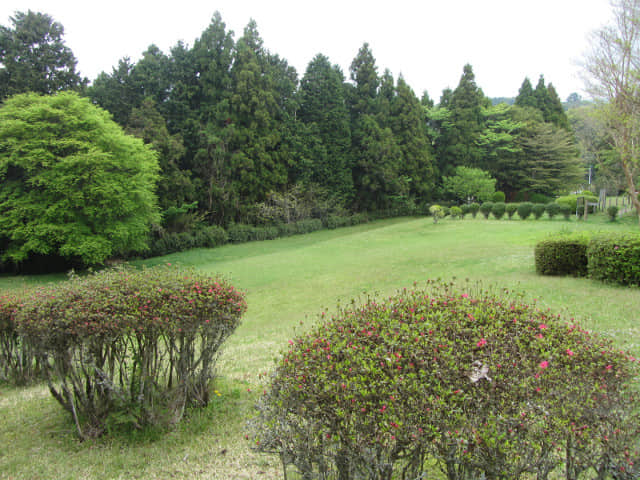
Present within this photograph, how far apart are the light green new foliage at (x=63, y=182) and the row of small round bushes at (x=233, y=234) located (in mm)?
4895

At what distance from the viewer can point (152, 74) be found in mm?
29016

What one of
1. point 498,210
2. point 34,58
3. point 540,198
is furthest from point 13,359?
point 540,198

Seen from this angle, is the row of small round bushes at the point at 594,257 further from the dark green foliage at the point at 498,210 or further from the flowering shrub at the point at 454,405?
the dark green foliage at the point at 498,210

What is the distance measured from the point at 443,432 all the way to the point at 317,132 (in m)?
30.9

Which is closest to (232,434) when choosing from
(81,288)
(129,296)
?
(129,296)

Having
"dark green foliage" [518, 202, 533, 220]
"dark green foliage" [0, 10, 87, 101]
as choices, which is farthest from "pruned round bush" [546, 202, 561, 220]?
"dark green foliage" [0, 10, 87, 101]

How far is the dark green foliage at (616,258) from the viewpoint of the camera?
7270 millimetres

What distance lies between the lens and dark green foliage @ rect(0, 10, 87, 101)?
872 inches

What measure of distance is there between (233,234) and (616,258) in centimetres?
2220

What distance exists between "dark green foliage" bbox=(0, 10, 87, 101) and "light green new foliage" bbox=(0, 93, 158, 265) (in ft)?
16.0

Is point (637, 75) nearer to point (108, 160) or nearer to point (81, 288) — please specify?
point (81, 288)

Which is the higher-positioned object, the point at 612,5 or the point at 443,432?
the point at 612,5

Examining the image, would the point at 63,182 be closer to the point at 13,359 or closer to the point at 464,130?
the point at 13,359

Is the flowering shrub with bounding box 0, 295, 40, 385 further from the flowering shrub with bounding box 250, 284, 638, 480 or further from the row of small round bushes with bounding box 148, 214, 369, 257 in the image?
the row of small round bushes with bounding box 148, 214, 369, 257
